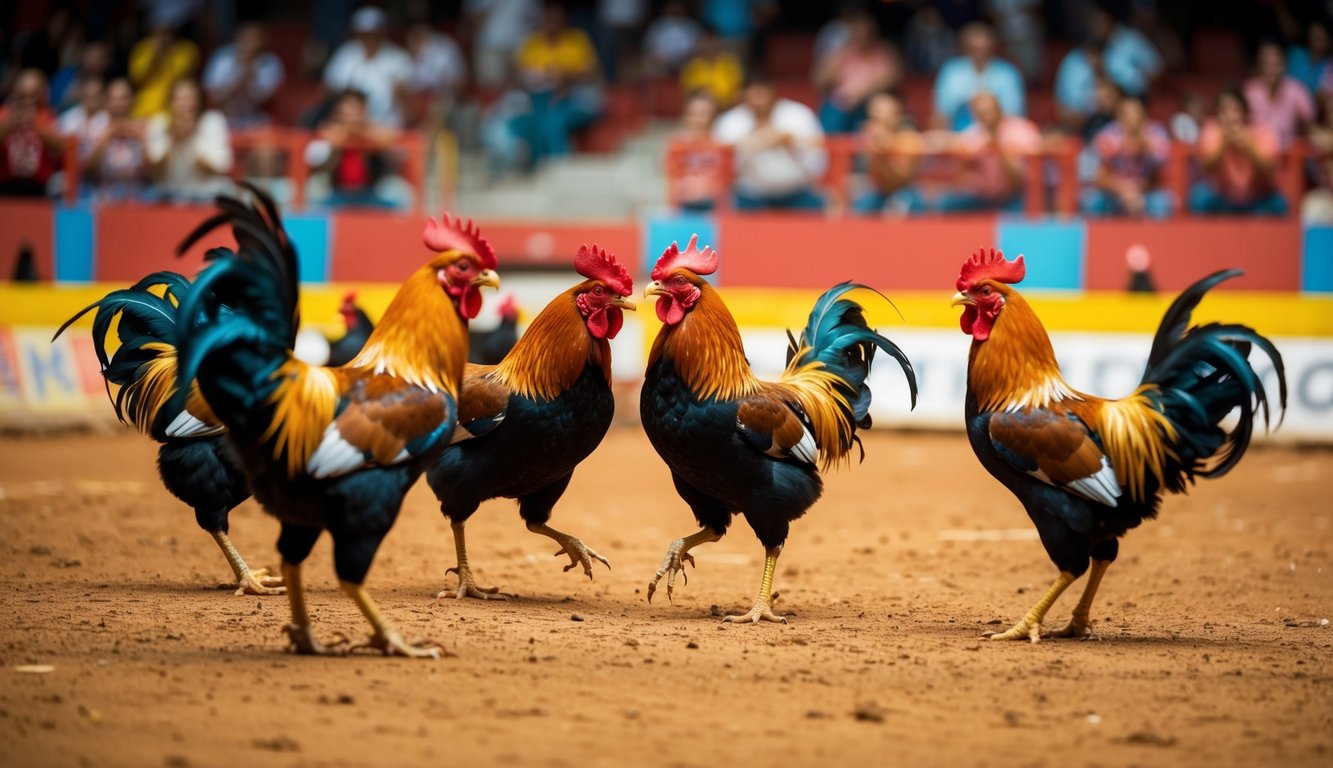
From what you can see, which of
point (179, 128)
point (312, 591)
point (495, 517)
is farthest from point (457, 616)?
point (179, 128)

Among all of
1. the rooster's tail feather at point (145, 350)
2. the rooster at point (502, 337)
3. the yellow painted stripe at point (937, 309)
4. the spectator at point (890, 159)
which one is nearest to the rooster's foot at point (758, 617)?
the rooster's tail feather at point (145, 350)

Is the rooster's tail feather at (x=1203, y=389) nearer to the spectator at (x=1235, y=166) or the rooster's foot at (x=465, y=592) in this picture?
the rooster's foot at (x=465, y=592)

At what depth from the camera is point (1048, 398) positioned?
6.54 metres

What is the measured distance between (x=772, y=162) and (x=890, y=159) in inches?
50.6

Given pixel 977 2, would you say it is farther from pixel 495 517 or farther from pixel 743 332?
pixel 495 517

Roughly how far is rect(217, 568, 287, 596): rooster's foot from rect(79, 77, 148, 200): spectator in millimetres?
9747

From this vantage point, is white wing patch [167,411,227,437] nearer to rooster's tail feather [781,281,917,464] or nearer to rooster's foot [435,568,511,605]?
rooster's foot [435,568,511,605]

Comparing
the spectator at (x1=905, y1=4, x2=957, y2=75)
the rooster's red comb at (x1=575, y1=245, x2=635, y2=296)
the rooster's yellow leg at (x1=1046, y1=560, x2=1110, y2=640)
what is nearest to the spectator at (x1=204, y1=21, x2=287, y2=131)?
the spectator at (x1=905, y1=4, x2=957, y2=75)

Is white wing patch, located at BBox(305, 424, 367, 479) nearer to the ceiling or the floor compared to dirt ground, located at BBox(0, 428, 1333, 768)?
nearer to the ceiling

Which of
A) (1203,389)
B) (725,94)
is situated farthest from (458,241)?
(725,94)

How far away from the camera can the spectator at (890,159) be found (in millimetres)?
15047

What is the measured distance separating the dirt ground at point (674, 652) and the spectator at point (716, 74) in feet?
28.3

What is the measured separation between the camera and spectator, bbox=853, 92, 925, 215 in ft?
49.4

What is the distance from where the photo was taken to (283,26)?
834 inches
